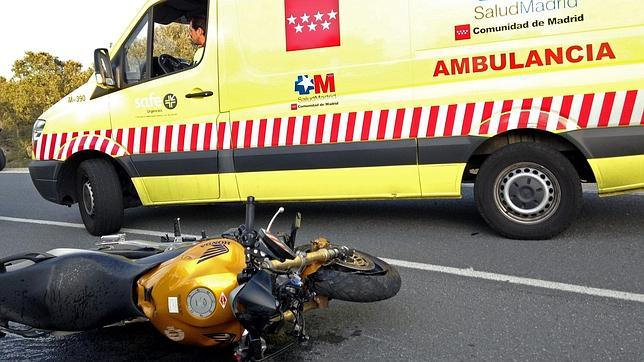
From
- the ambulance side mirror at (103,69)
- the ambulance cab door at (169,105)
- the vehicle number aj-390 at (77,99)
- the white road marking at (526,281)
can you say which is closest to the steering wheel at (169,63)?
the ambulance cab door at (169,105)

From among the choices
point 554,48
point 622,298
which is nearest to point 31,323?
point 622,298

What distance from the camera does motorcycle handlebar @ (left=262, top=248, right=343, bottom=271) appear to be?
2408 mm

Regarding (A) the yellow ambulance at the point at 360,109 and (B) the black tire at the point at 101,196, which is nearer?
(A) the yellow ambulance at the point at 360,109

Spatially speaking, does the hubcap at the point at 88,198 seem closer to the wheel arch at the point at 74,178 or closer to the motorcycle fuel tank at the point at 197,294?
the wheel arch at the point at 74,178

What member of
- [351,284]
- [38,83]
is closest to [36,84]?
[38,83]

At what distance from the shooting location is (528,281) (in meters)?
3.87

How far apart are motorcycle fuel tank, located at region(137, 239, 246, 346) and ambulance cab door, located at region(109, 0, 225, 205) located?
10.2 feet

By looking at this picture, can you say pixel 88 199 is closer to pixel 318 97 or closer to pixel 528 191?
pixel 318 97

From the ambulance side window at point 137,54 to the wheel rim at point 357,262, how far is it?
365cm

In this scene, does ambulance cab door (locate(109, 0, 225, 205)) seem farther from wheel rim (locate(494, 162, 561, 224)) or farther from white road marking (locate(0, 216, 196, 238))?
wheel rim (locate(494, 162, 561, 224))

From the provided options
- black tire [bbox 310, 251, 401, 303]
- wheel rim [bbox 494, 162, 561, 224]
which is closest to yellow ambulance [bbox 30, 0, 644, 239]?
wheel rim [bbox 494, 162, 561, 224]

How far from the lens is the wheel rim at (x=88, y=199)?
606 cm

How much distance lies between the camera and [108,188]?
5.98 metres

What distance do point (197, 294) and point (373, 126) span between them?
298cm
